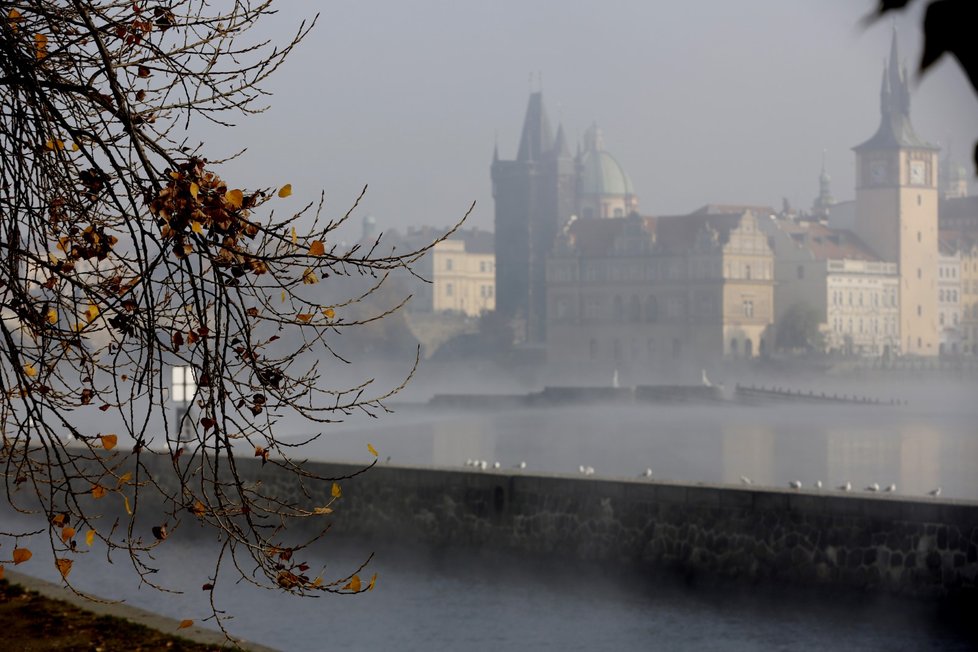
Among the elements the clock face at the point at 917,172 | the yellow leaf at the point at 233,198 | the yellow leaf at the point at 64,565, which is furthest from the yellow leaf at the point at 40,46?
the clock face at the point at 917,172

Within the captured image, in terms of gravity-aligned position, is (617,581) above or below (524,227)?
below

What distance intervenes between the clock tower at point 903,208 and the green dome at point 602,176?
22208 millimetres

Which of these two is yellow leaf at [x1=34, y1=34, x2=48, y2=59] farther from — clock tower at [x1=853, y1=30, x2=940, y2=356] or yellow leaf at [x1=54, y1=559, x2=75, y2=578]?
clock tower at [x1=853, y1=30, x2=940, y2=356]

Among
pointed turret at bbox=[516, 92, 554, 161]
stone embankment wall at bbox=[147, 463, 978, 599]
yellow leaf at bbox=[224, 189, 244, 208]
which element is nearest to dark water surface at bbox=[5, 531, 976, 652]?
stone embankment wall at bbox=[147, 463, 978, 599]

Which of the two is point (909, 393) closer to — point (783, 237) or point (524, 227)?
point (783, 237)

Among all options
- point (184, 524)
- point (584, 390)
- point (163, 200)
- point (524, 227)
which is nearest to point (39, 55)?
point (163, 200)

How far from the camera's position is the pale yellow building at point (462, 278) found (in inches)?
4830

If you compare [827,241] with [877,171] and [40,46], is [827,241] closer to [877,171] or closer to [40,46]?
[877,171]

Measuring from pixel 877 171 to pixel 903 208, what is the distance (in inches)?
148

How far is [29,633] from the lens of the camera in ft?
26.3

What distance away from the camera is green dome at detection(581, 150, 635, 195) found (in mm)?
114188

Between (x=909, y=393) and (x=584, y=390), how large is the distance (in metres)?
28.1

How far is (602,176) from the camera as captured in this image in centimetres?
11444

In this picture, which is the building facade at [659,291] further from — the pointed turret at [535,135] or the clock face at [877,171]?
the pointed turret at [535,135]
